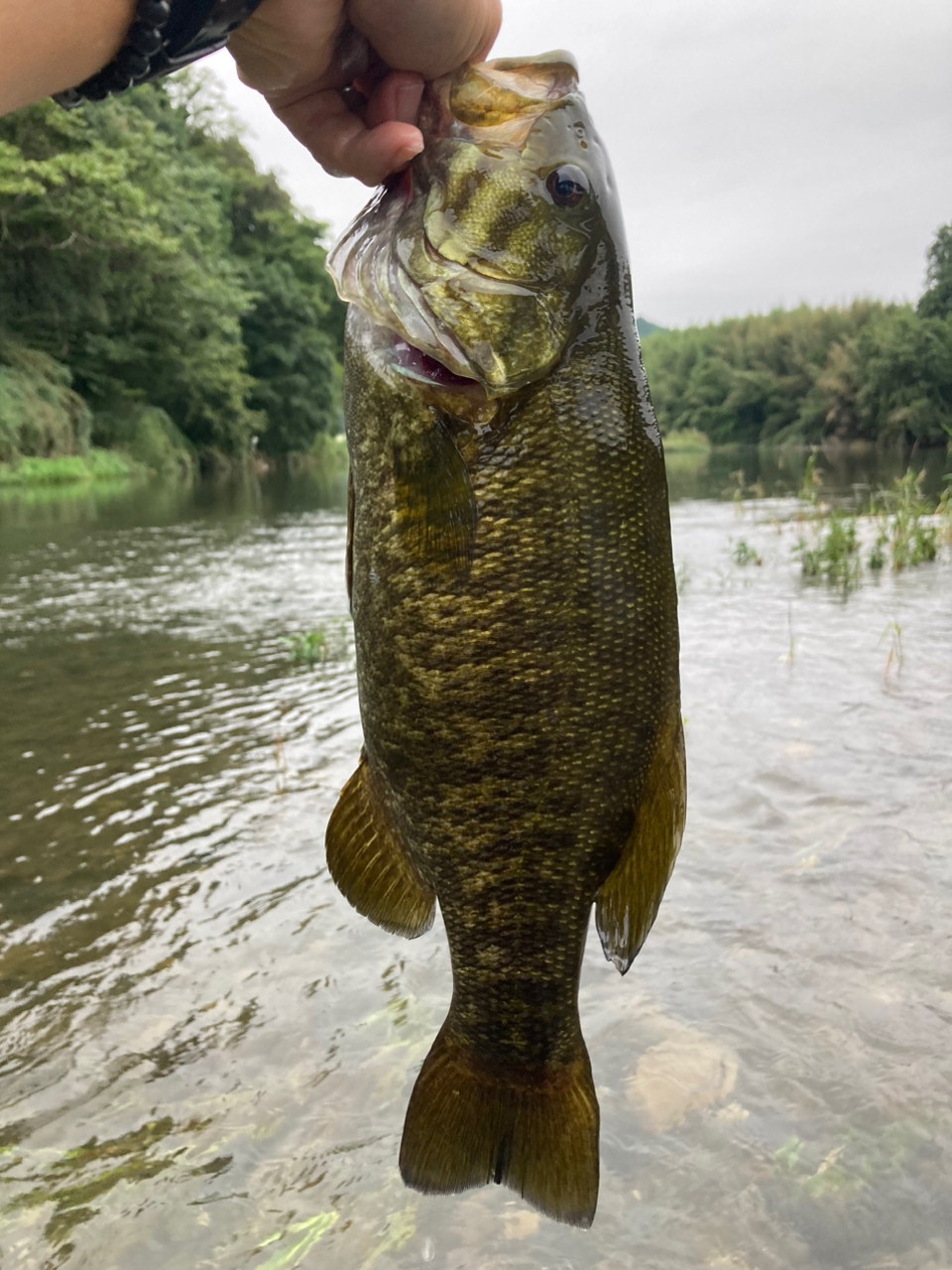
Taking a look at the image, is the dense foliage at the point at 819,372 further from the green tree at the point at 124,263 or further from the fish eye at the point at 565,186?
the fish eye at the point at 565,186

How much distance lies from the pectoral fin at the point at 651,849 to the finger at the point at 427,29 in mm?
1347

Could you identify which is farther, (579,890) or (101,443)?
(101,443)

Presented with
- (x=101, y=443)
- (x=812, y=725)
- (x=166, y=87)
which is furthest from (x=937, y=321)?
(x=812, y=725)

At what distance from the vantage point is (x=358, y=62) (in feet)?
6.50

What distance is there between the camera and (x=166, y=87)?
40656 mm

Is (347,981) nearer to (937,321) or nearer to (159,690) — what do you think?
(159,690)

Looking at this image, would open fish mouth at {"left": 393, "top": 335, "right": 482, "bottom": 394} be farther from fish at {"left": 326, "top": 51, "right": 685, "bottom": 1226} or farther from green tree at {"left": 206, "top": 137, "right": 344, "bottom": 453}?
green tree at {"left": 206, "top": 137, "right": 344, "bottom": 453}

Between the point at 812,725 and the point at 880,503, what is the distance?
1468 centimetres

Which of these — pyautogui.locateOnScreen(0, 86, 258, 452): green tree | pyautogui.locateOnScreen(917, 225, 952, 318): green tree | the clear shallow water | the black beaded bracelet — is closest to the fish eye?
the black beaded bracelet

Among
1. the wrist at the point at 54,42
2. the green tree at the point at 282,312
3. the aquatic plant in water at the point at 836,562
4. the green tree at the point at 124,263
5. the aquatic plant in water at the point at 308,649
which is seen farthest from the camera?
the green tree at the point at 282,312

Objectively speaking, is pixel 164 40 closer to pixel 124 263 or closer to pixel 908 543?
pixel 908 543

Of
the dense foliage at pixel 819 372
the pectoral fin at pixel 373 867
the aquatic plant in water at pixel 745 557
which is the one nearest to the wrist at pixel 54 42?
the pectoral fin at pixel 373 867

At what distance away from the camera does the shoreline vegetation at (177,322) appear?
2645cm

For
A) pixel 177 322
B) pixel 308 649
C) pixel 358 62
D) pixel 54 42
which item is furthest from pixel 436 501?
pixel 177 322
